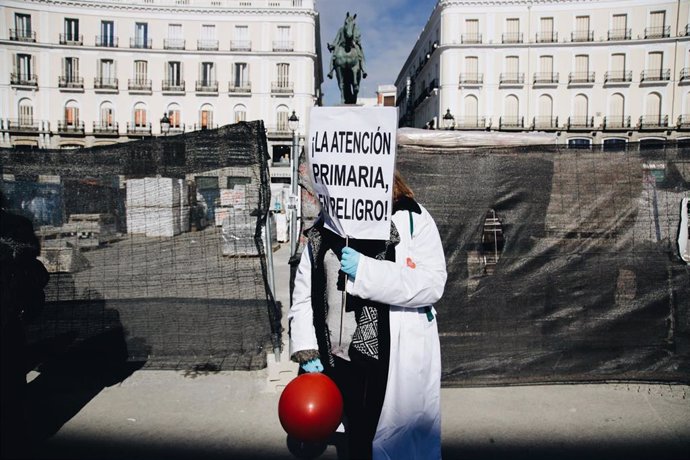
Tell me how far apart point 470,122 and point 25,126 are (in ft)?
127

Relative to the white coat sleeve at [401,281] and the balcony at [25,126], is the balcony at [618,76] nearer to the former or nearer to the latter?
the white coat sleeve at [401,281]

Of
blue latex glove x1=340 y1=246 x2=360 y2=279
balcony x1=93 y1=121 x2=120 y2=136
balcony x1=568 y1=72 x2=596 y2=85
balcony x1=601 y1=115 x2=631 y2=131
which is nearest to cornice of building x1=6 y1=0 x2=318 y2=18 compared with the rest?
balcony x1=93 y1=121 x2=120 y2=136

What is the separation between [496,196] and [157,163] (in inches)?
125

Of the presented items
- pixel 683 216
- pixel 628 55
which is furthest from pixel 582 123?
pixel 683 216

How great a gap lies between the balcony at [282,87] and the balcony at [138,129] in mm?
11481

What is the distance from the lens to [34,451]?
3.16m

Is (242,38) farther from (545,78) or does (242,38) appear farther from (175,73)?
(545,78)

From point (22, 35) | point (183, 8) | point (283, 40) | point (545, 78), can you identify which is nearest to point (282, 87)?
point (283, 40)

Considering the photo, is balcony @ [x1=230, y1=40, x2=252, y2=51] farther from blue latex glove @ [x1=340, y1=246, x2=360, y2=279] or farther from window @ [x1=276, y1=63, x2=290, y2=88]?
blue latex glove @ [x1=340, y1=246, x2=360, y2=279]

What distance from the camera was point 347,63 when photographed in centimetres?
1598

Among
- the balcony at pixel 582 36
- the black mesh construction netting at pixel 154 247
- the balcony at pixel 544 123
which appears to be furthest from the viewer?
the balcony at pixel 544 123

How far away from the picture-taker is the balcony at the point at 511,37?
41.9 metres

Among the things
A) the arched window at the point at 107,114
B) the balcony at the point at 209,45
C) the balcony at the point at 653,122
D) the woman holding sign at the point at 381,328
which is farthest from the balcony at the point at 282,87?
the woman holding sign at the point at 381,328

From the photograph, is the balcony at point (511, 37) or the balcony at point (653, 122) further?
the balcony at point (511, 37)
